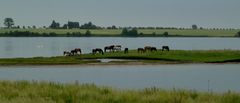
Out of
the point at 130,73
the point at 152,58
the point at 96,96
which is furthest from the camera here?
the point at 152,58

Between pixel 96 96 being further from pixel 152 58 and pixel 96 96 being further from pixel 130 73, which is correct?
pixel 152 58

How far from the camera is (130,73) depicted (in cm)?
4578

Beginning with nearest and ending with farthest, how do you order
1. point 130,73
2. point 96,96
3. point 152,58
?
point 96,96, point 130,73, point 152,58

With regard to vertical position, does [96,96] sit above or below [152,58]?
above

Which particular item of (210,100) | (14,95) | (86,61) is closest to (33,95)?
(14,95)

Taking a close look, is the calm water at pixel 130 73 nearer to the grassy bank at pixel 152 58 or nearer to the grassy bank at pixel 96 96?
the grassy bank at pixel 152 58

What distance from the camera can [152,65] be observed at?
5534 cm

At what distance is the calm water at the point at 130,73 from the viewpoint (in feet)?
128

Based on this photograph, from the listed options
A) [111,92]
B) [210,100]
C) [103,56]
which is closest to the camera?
[210,100]

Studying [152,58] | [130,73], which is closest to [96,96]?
[130,73]

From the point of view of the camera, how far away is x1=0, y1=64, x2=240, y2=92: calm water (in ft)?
128

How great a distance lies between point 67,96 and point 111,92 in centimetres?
159

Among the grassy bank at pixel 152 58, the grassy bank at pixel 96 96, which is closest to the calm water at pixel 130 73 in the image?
the grassy bank at pixel 152 58

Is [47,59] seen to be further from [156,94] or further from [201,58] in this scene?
[156,94]
